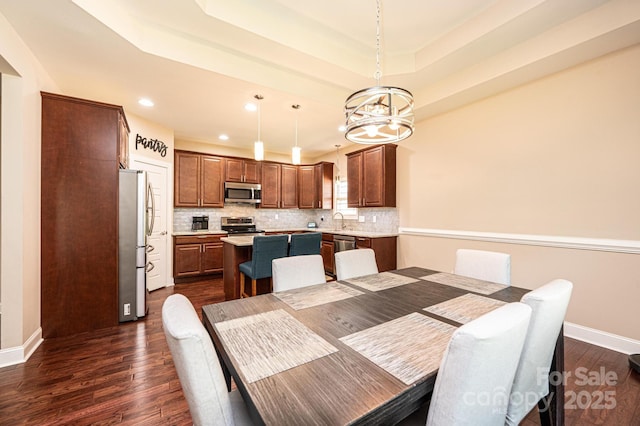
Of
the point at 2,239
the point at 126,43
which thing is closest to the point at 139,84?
the point at 126,43

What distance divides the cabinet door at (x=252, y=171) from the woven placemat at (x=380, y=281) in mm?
4183

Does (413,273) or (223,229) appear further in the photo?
(223,229)

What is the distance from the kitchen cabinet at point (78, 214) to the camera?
2.47 metres

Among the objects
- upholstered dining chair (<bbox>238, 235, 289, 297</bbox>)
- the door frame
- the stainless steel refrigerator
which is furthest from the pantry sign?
upholstered dining chair (<bbox>238, 235, 289, 297</bbox>)

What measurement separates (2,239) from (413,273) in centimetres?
337

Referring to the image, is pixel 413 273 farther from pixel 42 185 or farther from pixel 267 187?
pixel 267 187

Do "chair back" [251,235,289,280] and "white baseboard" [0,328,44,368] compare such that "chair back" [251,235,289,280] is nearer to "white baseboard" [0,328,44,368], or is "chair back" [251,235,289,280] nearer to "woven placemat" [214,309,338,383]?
"woven placemat" [214,309,338,383]

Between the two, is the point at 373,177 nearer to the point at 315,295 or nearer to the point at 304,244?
the point at 304,244

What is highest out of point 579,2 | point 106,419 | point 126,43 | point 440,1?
point 440,1

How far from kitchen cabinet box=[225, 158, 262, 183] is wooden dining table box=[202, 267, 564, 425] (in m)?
4.22

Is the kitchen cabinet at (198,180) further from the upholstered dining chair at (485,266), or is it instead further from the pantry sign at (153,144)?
the upholstered dining chair at (485,266)

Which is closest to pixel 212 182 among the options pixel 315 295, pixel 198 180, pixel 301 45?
pixel 198 180

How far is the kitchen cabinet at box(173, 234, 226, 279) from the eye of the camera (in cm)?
452

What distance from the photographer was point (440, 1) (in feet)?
7.43
